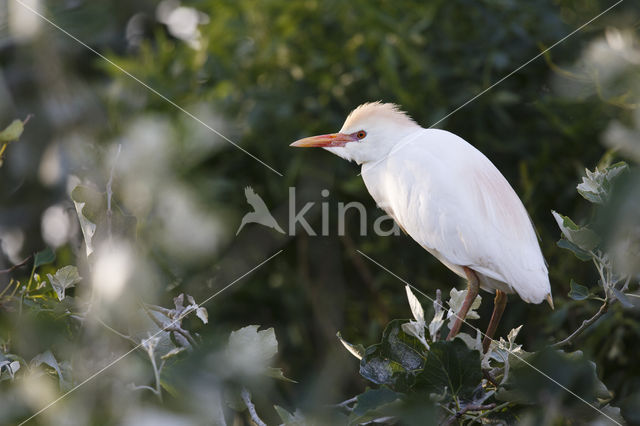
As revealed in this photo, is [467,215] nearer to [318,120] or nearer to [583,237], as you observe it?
[583,237]

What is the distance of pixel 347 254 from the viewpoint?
214cm

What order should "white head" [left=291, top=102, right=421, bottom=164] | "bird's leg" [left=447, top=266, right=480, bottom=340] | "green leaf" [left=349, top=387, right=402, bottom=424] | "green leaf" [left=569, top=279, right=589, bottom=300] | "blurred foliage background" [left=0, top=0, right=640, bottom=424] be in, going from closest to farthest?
"green leaf" [left=349, top=387, right=402, bottom=424] → "green leaf" [left=569, top=279, right=589, bottom=300] → "bird's leg" [left=447, top=266, right=480, bottom=340] → "white head" [left=291, top=102, right=421, bottom=164] → "blurred foliage background" [left=0, top=0, right=640, bottom=424]

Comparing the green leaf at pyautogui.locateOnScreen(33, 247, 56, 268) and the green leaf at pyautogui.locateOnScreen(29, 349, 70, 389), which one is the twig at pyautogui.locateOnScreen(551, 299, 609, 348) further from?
the green leaf at pyautogui.locateOnScreen(33, 247, 56, 268)

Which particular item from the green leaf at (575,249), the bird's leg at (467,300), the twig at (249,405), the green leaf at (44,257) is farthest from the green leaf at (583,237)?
the green leaf at (44,257)

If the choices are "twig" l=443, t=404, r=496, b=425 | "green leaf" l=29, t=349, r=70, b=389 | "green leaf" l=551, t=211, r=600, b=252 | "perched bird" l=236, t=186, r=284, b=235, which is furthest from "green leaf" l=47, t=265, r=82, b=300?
"perched bird" l=236, t=186, r=284, b=235

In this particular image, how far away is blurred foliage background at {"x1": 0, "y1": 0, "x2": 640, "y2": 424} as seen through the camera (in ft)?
6.07

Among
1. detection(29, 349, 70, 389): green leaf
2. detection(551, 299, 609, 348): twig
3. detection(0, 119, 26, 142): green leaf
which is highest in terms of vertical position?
detection(551, 299, 609, 348): twig

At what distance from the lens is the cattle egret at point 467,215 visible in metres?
1.04

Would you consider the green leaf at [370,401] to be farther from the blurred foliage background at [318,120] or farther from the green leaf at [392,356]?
the blurred foliage background at [318,120]

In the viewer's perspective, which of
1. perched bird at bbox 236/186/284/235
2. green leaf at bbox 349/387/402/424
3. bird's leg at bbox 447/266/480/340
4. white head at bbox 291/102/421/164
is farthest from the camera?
perched bird at bbox 236/186/284/235

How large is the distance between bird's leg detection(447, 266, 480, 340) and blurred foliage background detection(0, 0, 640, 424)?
0.68m

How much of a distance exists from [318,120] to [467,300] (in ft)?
3.76

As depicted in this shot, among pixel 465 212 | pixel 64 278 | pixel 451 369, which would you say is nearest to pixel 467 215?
pixel 465 212

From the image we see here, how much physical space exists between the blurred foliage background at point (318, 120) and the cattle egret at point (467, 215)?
0.65 meters
